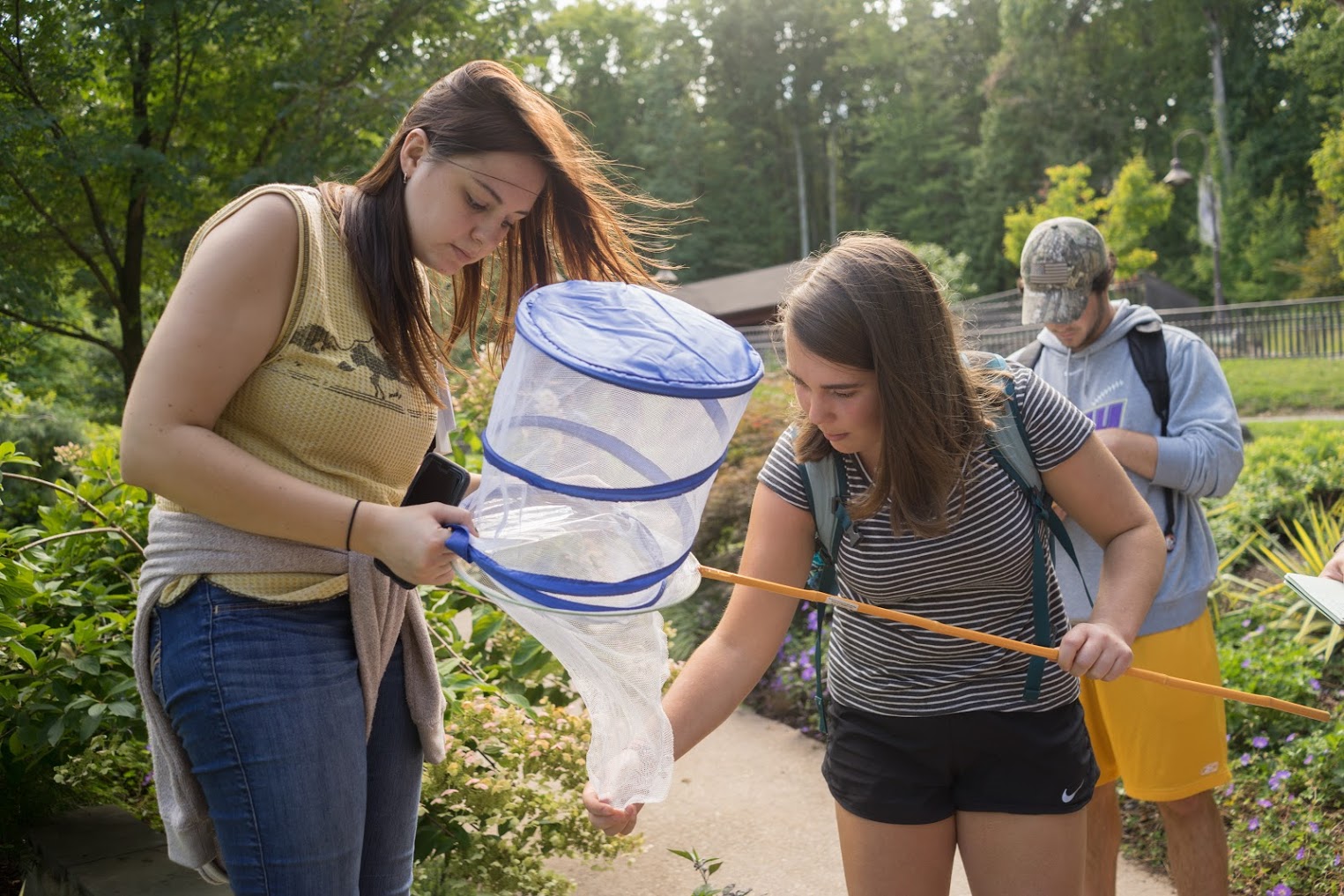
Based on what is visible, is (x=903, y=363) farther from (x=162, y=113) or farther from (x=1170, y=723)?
(x=162, y=113)

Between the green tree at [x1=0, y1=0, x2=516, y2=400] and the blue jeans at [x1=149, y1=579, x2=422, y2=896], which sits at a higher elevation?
the green tree at [x1=0, y1=0, x2=516, y2=400]

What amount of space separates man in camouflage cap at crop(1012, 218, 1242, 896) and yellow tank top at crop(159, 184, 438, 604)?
1901 millimetres

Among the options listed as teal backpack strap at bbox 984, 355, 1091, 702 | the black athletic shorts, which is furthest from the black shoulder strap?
the black athletic shorts

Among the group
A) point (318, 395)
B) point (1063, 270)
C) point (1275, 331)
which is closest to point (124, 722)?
point (318, 395)

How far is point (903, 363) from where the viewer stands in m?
1.96

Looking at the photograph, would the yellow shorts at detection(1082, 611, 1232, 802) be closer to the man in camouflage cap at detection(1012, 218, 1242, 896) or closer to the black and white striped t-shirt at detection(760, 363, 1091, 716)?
the man in camouflage cap at detection(1012, 218, 1242, 896)

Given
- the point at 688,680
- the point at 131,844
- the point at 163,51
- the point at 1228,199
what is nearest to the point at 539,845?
the point at 131,844

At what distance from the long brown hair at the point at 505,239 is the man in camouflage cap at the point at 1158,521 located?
157cm

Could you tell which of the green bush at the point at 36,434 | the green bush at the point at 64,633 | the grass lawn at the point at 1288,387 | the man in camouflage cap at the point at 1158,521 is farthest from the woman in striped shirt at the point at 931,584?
the grass lawn at the point at 1288,387

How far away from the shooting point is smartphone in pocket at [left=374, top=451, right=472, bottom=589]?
5.82 feet

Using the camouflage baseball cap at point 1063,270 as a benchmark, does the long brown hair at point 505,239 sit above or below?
above

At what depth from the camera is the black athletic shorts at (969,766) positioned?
1.98 m

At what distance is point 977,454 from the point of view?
80.7 inches

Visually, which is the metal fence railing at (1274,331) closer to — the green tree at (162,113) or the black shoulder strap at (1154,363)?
the green tree at (162,113)
